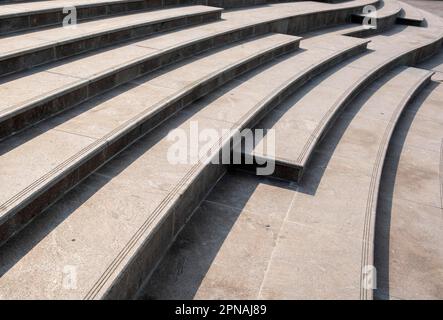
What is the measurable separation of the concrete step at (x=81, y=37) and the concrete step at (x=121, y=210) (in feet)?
3.36

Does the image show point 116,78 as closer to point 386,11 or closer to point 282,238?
point 282,238

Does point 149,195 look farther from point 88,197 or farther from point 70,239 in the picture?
point 70,239

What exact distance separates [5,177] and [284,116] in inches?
148

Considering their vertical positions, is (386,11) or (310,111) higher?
(386,11)

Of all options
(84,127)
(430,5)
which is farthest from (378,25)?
(430,5)

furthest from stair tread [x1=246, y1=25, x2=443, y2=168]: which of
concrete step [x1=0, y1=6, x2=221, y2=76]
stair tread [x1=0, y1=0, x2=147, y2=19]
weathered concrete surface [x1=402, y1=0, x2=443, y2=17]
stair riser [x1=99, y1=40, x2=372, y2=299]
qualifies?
weathered concrete surface [x1=402, y1=0, x2=443, y2=17]

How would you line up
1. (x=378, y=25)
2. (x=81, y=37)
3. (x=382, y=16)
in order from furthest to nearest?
1. (x=382, y=16)
2. (x=378, y=25)
3. (x=81, y=37)

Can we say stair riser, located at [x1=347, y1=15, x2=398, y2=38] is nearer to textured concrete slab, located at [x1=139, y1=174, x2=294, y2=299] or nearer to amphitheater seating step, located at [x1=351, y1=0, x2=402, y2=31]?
amphitheater seating step, located at [x1=351, y1=0, x2=402, y2=31]

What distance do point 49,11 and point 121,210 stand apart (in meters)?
4.24

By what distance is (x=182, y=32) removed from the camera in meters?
8.03

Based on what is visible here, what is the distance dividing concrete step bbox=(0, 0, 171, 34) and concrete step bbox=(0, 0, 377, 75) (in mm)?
244

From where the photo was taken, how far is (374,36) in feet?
44.3
